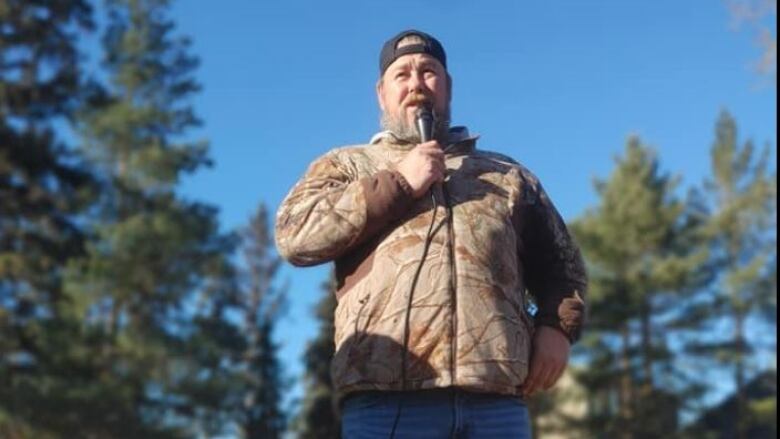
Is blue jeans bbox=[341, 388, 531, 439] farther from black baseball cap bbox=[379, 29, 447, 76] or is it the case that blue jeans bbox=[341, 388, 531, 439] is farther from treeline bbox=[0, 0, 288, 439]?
treeline bbox=[0, 0, 288, 439]

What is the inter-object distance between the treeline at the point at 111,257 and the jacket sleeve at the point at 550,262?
14488mm

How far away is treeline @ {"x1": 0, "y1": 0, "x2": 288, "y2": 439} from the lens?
646 inches

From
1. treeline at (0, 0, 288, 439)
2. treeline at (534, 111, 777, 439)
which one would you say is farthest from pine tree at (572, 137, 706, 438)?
treeline at (0, 0, 288, 439)

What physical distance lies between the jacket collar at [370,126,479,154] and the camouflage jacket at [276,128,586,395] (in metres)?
0.02

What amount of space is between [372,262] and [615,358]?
23.6 metres

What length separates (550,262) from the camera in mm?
2643

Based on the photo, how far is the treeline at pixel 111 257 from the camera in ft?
53.8

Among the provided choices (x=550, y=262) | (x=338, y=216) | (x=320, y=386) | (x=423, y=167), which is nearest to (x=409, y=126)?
(x=423, y=167)

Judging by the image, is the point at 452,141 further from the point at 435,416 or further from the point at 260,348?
the point at 260,348

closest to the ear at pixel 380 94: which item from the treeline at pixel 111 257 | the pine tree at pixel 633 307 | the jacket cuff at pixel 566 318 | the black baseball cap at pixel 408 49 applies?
the black baseball cap at pixel 408 49

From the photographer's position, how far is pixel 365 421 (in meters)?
2.33

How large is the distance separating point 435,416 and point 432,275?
12.9 inches

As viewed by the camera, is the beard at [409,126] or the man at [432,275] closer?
the man at [432,275]

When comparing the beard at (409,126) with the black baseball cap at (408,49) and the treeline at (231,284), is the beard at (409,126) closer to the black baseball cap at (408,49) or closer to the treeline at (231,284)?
the black baseball cap at (408,49)
